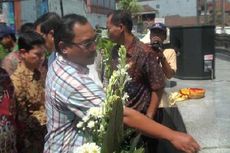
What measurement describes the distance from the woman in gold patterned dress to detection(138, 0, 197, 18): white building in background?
102m

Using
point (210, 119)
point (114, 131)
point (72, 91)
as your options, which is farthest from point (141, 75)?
point (114, 131)

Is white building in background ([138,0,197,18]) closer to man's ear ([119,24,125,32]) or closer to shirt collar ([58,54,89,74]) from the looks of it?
man's ear ([119,24,125,32])

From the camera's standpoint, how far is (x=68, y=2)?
673 inches

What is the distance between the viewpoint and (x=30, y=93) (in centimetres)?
427

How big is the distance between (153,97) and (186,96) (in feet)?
9.16

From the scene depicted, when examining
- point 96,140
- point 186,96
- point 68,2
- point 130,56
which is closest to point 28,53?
point 130,56

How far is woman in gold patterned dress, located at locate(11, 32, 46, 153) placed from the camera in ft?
13.6

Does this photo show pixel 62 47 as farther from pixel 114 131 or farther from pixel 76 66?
pixel 114 131

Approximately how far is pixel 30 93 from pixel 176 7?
107m

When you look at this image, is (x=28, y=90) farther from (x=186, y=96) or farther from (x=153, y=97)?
(x=186, y=96)

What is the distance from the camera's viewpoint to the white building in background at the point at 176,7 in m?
107

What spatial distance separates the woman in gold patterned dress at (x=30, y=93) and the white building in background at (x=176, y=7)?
101952 mm

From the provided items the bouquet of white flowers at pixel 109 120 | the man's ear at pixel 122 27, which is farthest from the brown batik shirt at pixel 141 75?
the bouquet of white flowers at pixel 109 120

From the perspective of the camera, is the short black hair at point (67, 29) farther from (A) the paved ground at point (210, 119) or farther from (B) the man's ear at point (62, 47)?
(A) the paved ground at point (210, 119)
